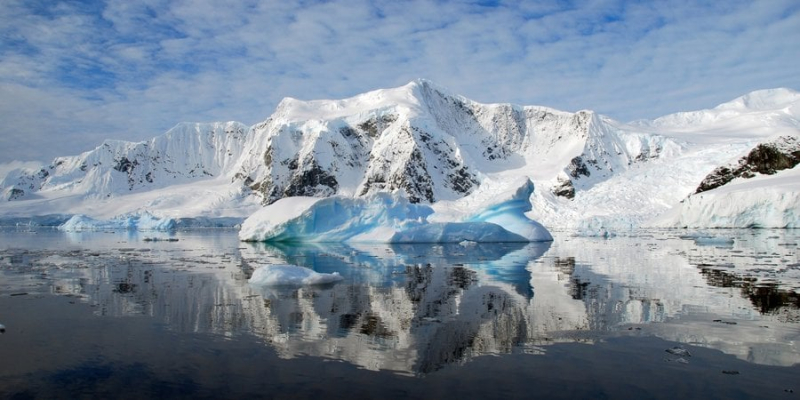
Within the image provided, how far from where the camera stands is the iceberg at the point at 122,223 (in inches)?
2761

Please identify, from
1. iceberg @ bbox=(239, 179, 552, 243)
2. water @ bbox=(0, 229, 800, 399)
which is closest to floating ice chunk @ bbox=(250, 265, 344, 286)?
water @ bbox=(0, 229, 800, 399)

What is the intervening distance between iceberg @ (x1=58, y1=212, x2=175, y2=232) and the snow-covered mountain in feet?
67.8

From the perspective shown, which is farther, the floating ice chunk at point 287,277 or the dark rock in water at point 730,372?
the floating ice chunk at point 287,277

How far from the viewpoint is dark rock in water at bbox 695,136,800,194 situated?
57.7 meters

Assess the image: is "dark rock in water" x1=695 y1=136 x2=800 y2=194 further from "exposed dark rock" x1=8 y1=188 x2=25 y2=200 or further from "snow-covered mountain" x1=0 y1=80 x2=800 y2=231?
"exposed dark rock" x1=8 y1=188 x2=25 y2=200

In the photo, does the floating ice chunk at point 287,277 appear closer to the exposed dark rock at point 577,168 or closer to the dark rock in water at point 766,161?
the dark rock in water at point 766,161

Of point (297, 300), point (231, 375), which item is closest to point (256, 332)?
point (231, 375)

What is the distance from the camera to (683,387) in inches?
218

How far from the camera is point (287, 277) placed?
43.7ft

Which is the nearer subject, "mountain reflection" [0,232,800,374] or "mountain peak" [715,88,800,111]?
"mountain reflection" [0,232,800,374]

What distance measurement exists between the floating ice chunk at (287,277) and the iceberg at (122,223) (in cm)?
6073

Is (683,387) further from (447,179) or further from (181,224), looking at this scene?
(447,179)

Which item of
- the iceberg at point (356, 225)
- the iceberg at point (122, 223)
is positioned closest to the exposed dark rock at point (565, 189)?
the iceberg at point (356, 225)

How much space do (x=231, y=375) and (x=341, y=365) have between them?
1.21m
